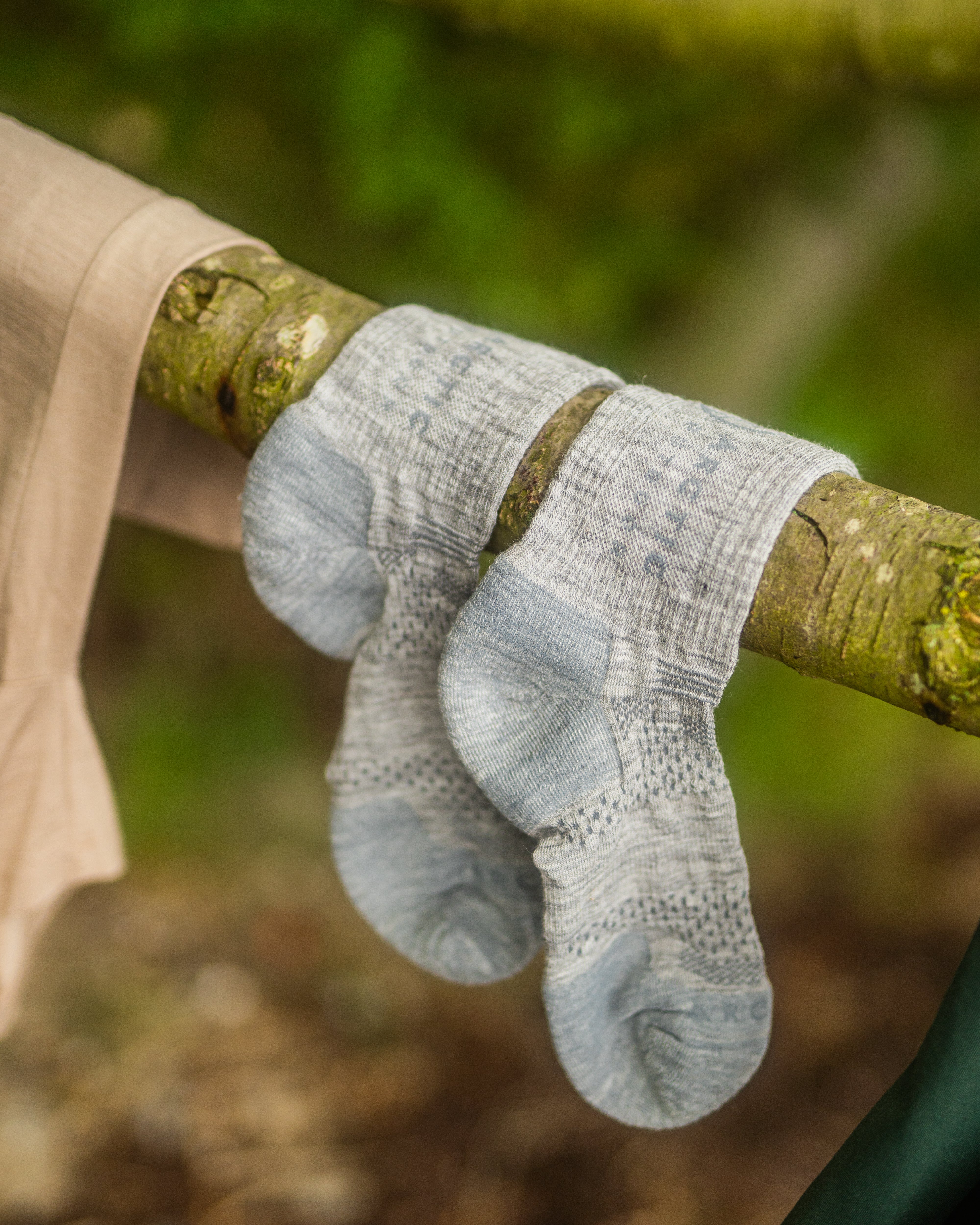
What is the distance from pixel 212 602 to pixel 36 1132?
4.02ft

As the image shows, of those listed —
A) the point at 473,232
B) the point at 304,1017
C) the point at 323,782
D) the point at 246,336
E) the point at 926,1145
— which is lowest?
the point at 304,1017

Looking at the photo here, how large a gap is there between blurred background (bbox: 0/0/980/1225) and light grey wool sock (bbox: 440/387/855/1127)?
3.29 ft

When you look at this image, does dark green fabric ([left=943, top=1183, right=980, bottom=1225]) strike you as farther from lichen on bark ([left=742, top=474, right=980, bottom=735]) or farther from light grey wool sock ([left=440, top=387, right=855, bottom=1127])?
lichen on bark ([left=742, top=474, right=980, bottom=735])

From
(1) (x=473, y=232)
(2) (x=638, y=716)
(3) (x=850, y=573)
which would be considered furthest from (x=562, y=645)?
(1) (x=473, y=232)

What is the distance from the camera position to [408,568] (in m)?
0.57

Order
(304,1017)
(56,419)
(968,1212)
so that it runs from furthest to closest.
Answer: (304,1017) → (56,419) → (968,1212)

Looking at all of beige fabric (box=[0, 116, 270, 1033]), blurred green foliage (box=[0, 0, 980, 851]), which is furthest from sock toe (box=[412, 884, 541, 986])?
blurred green foliage (box=[0, 0, 980, 851])

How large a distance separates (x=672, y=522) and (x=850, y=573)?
0.31 feet

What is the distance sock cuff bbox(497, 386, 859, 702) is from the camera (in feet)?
1.46

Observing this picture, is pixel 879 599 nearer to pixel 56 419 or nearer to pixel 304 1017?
pixel 56 419

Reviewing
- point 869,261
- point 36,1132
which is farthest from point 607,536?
point 36,1132

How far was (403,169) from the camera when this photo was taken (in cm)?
158

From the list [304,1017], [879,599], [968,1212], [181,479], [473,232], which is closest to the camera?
[879,599]

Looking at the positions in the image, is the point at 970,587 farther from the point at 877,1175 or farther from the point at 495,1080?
the point at 495,1080
